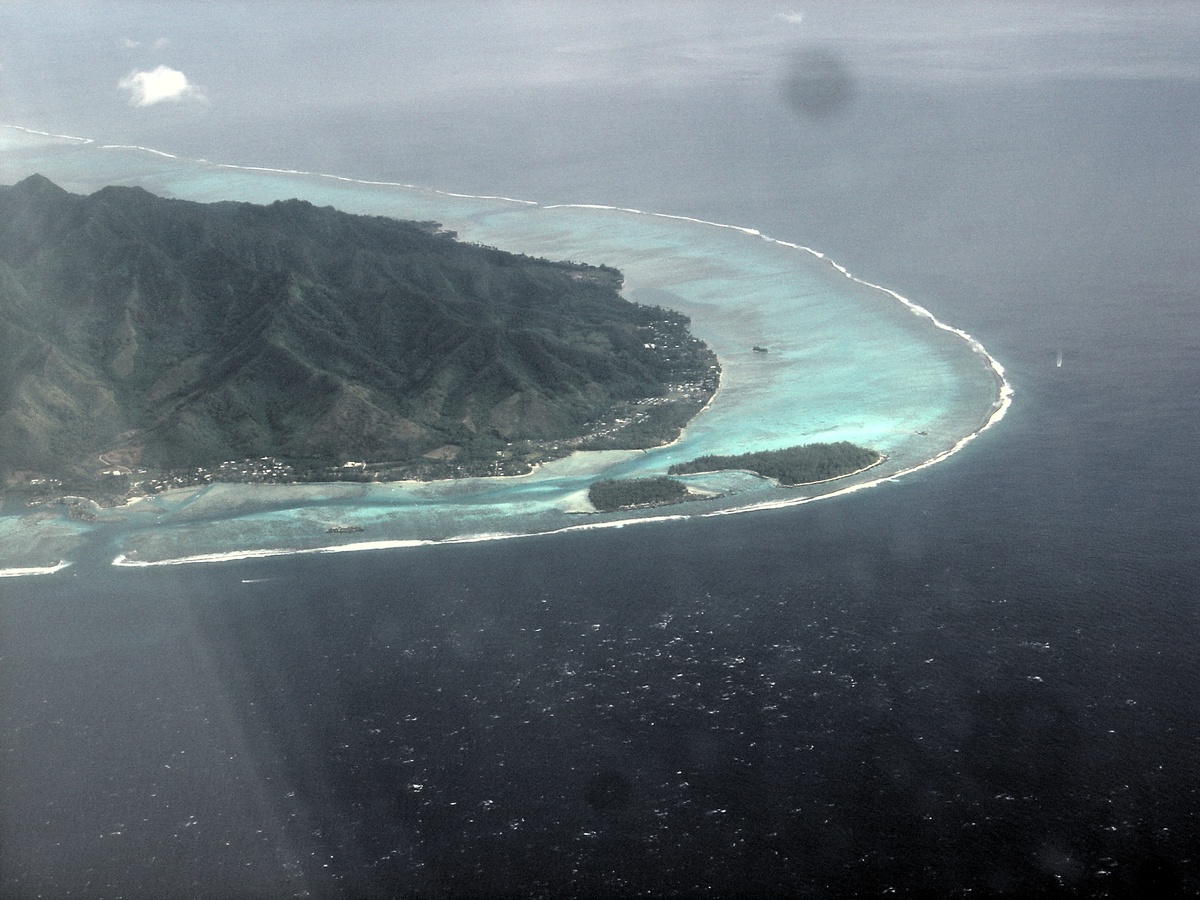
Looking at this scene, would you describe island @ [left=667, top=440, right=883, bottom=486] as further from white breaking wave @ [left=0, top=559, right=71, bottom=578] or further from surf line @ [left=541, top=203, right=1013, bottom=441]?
white breaking wave @ [left=0, top=559, right=71, bottom=578]

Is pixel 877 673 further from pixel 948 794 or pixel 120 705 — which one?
pixel 120 705

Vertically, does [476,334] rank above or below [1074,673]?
above

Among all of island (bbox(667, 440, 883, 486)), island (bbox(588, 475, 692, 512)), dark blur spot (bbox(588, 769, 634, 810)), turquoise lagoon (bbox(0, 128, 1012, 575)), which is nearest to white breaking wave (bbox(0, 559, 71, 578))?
turquoise lagoon (bbox(0, 128, 1012, 575))

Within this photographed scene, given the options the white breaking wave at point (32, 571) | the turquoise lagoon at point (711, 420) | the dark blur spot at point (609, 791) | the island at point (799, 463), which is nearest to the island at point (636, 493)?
the turquoise lagoon at point (711, 420)

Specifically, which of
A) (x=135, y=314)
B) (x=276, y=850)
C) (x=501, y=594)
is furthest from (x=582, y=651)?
(x=135, y=314)

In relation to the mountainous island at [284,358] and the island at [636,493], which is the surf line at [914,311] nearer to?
the island at [636,493]

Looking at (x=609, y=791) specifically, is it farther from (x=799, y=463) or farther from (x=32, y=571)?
(x=32, y=571)
